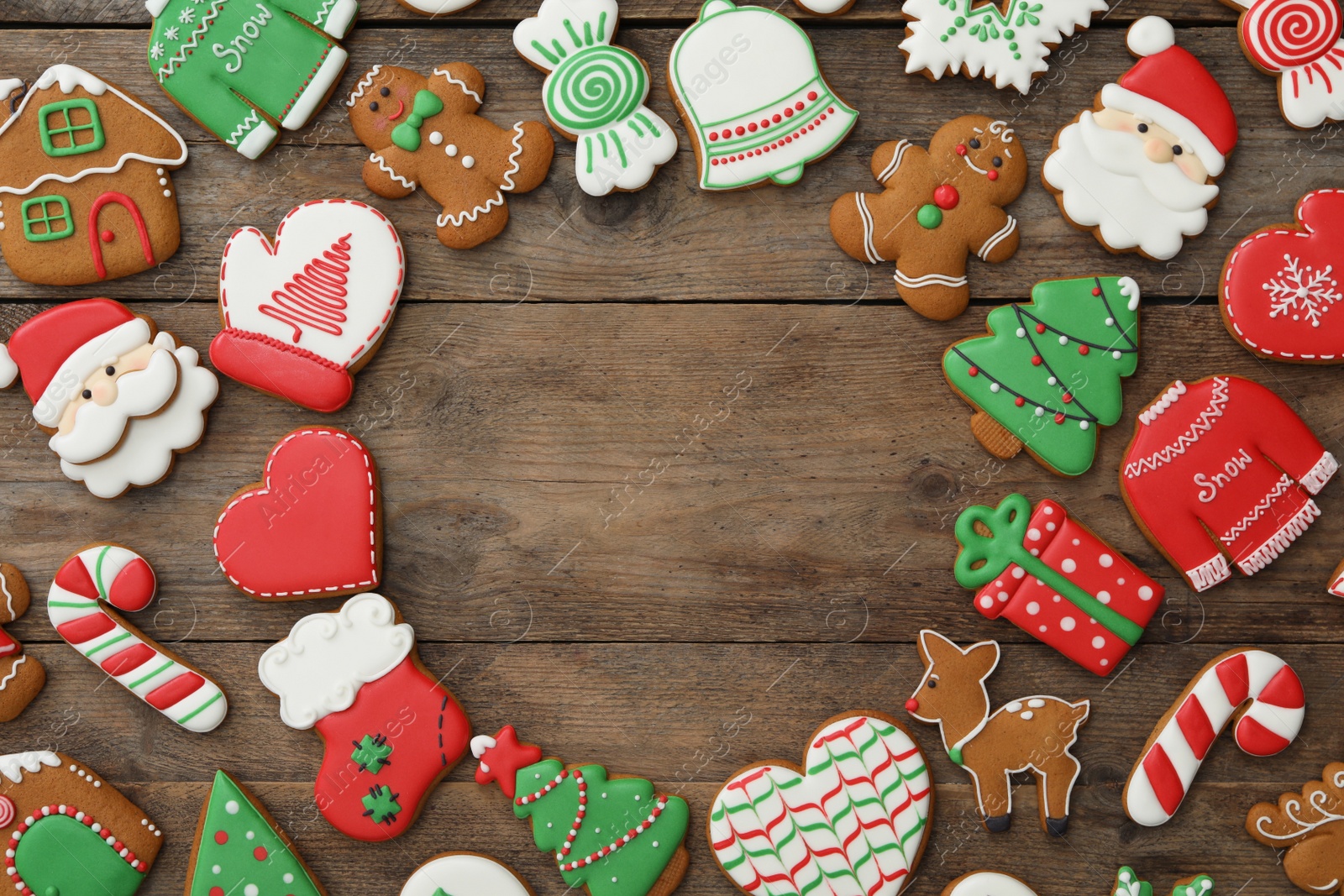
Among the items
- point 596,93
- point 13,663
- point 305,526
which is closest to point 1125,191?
point 596,93

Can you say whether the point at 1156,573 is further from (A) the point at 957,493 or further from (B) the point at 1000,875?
(B) the point at 1000,875

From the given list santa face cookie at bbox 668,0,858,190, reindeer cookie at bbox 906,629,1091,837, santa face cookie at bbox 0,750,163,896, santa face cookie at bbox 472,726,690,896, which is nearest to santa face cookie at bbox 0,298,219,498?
santa face cookie at bbox 0,750,163,896

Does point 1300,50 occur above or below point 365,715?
above

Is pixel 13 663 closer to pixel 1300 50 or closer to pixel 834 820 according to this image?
pixel 834 820

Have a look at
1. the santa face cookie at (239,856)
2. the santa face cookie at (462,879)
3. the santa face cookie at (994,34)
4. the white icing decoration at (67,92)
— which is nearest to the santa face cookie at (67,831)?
the santa face cookie at (239,856)

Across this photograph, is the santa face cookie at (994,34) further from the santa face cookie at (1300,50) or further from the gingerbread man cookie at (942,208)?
the santa face cookie at (1300,50)
